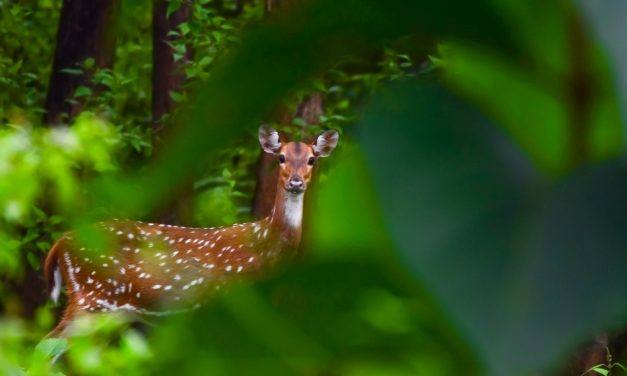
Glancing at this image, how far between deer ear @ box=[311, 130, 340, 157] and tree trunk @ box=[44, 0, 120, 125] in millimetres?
1352

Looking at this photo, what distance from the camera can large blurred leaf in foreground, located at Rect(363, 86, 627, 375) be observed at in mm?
304

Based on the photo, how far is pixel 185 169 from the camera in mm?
356

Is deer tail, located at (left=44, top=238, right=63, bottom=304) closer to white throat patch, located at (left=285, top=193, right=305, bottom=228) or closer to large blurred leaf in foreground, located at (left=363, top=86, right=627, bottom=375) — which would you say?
white throat patch, located at (left=285, top=193, right=305, bottom=228)

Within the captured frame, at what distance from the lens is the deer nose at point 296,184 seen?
22.0ft

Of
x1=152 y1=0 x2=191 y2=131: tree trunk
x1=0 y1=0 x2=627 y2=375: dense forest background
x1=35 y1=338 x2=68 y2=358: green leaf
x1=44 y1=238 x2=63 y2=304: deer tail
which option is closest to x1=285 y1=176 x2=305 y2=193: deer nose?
x1=152 y1=0 x2=191 y2=131: tree trunk

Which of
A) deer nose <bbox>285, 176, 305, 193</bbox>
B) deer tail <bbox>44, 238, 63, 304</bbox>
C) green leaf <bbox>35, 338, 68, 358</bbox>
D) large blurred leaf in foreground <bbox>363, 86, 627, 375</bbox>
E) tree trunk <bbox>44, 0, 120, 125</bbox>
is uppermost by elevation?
large blurred leaf in foreground <bbox>363, 86, 627, 375</bbox>

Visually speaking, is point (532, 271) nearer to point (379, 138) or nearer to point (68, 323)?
point (379, 138)

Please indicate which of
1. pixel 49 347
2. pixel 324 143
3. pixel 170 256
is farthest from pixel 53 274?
pixel 49 347

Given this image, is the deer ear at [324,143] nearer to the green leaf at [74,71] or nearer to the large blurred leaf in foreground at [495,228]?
the green leaf at [74,71]

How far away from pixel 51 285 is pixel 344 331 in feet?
22.1

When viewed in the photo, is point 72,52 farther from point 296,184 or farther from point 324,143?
point 324,143

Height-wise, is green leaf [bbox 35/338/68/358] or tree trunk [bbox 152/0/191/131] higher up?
green leaf [bbox 35/338/68/358]

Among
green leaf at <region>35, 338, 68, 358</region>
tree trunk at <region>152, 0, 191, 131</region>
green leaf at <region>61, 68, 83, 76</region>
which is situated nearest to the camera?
green leaf at <region>35, 338, 68, 358</region>

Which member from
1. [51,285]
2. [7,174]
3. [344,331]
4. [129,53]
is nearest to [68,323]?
[51,285]
